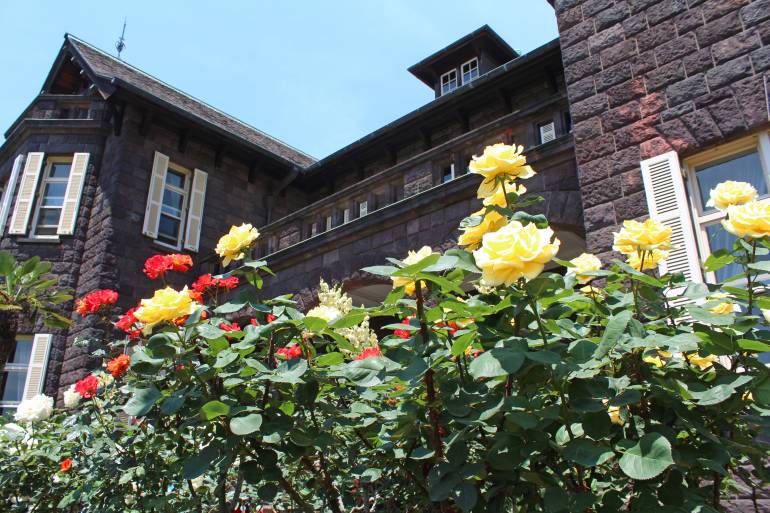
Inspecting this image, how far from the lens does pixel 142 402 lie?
63.9 inches

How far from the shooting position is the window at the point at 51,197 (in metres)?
11.2

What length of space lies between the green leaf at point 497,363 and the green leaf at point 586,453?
0.24 metres

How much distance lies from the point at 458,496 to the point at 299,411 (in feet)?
2.34

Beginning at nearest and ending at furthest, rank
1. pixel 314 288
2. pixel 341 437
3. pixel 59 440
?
pixel 341 437 → pixel 59 440 → pixel 314 288

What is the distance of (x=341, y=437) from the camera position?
8.09 ft

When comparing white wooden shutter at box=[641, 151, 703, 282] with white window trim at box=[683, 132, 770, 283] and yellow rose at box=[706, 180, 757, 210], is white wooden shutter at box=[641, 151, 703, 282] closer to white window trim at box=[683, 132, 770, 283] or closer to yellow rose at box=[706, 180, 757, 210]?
white window trim at box=[683, 132, 770, 283]

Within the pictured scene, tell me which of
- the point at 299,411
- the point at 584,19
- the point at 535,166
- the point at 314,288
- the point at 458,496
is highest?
the point at 584,19

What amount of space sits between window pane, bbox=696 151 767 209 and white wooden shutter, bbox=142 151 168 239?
9.24 m

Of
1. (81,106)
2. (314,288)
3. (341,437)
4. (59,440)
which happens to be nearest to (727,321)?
(341,437)

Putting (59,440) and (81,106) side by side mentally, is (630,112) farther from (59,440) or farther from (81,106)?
(81,106)

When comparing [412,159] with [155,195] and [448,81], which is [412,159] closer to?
[448,81]

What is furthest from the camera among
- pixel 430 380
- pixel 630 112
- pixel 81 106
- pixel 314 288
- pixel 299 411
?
pixel 81 106

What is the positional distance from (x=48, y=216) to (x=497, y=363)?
12095mm

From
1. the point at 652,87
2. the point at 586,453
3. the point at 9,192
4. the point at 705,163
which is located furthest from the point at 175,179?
the point at 586,453
